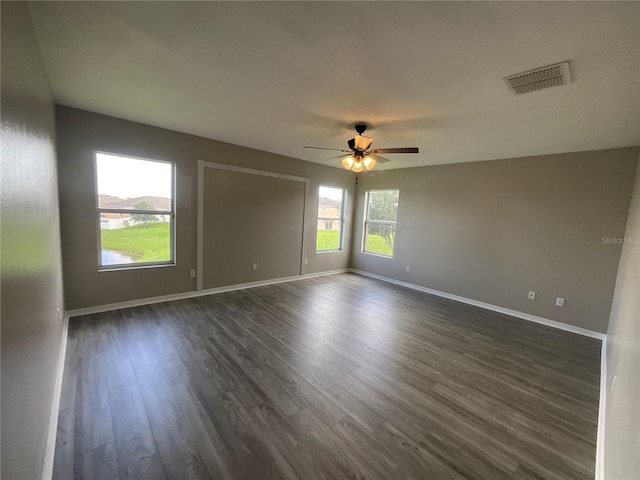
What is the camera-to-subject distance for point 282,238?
17.3 ft

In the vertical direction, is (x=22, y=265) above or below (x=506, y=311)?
above

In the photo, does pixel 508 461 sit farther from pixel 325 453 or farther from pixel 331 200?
pixel 331 200

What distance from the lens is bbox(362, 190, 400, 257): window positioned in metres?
5.88

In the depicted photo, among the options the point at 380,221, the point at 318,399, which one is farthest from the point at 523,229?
the point at 318,399

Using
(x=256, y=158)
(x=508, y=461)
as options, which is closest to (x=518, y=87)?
(x=508, y=461)

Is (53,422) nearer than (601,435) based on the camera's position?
Yes

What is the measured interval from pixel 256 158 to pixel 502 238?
171 inches

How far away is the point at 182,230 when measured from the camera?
13.1 ft

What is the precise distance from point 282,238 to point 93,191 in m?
2.92

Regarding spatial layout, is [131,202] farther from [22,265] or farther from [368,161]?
[368,161]

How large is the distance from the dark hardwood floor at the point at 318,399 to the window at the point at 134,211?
742 mm

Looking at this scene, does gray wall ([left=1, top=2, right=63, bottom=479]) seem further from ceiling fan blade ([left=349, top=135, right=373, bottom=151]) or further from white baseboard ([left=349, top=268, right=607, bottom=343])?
white baseboard ([left=349, top=268, right=607, bottom=343])

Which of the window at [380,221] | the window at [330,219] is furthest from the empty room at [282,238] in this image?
the window at [330,219]

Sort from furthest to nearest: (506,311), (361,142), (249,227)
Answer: (249,227) → (506,311) → (361,142)
